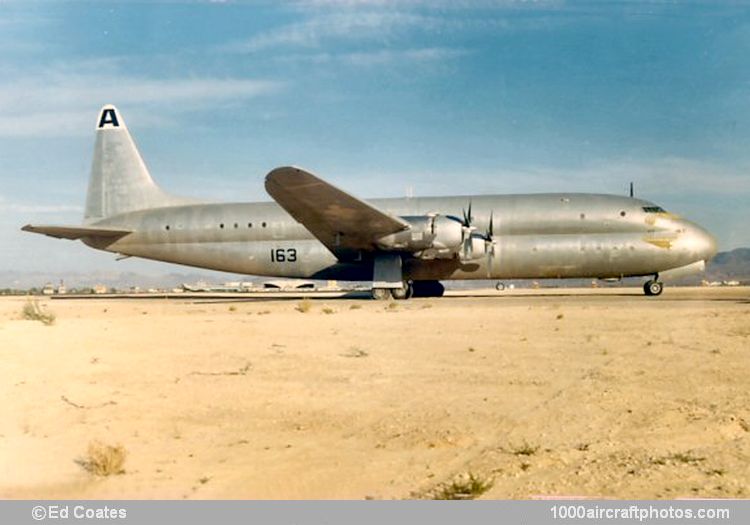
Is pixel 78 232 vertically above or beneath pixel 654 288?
above

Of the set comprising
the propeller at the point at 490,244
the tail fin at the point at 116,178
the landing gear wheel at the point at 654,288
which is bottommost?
the landing gear wheel at the point at 654,288

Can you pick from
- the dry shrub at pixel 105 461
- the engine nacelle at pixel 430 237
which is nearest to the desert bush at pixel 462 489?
the dry shrub at pixel 105 461

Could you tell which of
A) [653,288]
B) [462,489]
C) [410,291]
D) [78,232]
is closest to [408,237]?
[410,291]

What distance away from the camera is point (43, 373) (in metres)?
9.26

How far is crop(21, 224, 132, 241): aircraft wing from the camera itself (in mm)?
30469

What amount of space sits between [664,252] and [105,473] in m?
26.3

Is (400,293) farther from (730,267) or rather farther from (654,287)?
(730,267)

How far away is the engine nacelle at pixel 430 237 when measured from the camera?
2550 cm

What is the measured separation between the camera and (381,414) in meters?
6.93

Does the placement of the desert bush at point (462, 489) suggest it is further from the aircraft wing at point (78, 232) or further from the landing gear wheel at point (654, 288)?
the aircraft wing at point (78, 232)

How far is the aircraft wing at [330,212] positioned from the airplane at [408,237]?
51 millimetres

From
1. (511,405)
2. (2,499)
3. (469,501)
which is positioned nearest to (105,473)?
(2,499)

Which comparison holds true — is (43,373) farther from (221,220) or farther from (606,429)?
(221,220)

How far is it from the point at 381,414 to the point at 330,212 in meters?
18.4
